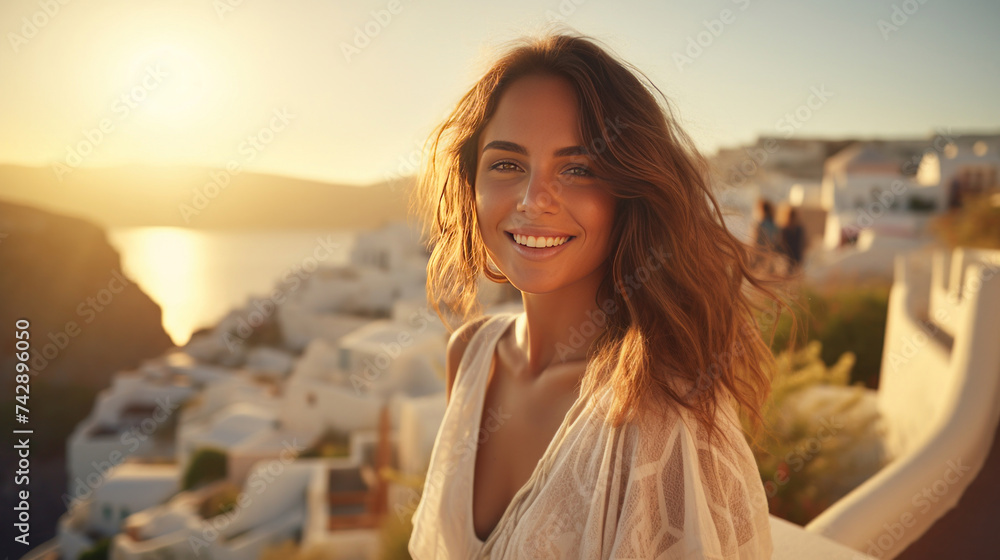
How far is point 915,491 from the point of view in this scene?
8.12 feet

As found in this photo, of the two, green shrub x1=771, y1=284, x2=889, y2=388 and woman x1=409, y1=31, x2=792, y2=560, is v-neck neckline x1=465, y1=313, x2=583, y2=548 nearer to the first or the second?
woman x1=409, y1=31, x2=792, y2=560

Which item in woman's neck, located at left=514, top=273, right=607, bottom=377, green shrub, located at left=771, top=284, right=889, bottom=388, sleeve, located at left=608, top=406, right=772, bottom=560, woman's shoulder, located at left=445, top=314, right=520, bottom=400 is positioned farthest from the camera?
green shrub, located at left=771, top=284, right=889, bottom=388

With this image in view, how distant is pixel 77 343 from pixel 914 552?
21286 millimetres

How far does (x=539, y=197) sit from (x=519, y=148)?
13cm

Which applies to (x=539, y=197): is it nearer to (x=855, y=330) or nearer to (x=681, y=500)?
(x=681, y=500)

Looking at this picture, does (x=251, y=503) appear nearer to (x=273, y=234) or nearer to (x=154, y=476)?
(x=154, y=476)

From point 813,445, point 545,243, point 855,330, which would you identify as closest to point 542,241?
point 545,243

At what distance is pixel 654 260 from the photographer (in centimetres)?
132

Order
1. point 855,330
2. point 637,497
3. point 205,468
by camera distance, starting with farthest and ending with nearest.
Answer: point 205,468
point 855,330
point 637,497

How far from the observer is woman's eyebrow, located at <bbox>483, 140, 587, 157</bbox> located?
1.30m

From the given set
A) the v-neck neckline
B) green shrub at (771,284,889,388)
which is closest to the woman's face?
the v-neck neckline

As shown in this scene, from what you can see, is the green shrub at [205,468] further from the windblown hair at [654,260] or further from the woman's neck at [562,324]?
the windblown hair at [654,260]

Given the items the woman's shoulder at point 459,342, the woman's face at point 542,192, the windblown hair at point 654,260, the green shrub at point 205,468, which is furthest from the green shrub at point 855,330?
the green shrub at point 205,468

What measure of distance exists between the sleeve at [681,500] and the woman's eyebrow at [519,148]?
1.89ft
